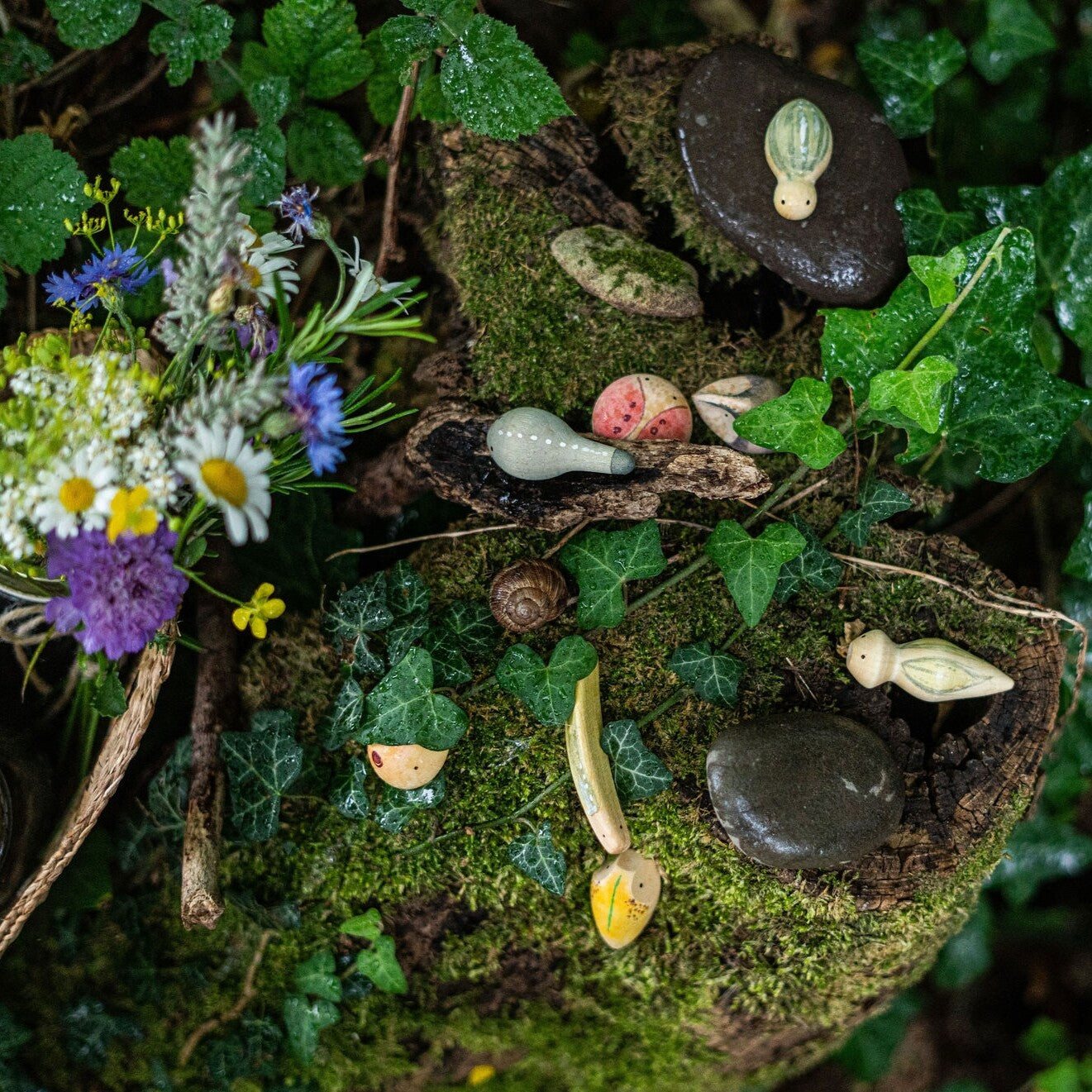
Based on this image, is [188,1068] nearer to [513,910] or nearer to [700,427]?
[513,910]

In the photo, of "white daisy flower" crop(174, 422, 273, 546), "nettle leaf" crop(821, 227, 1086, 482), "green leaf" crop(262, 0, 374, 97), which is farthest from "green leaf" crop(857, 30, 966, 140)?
"white daisy flower" crop(174, 422, 273, 546)

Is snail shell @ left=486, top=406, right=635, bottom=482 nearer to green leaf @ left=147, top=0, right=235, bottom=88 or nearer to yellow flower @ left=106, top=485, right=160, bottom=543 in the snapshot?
yellow flower @ left=106, top=485, right=160, bottom=543

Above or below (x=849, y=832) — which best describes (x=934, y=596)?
above

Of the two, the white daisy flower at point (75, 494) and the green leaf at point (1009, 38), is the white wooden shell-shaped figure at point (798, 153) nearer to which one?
the green leaf at point (1009, 38)

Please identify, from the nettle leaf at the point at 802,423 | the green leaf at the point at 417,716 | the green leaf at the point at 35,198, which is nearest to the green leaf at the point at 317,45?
the green leaf at the point at 35,198

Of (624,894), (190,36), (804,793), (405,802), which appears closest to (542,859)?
(624,894)

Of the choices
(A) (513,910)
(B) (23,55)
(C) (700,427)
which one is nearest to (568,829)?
(A) (513,910)
